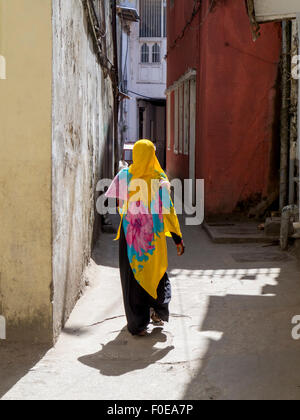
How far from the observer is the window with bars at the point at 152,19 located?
2952 centimetres

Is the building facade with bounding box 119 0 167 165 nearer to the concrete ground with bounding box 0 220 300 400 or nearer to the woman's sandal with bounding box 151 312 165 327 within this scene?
the concrete ground with bounding box 0 220 300 400

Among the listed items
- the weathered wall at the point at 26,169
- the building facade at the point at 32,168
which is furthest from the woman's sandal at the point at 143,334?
the weathered wall at the point at 26,169

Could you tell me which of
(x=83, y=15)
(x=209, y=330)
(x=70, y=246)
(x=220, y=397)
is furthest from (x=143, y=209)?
(x=83, y=15)

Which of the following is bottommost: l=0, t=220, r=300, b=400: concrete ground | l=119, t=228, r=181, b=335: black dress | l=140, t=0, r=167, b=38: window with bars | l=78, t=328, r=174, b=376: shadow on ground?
l=78, t=328, r=174, b=376: shadow on ground

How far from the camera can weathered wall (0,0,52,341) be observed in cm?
444

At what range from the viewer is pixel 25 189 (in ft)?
14.9

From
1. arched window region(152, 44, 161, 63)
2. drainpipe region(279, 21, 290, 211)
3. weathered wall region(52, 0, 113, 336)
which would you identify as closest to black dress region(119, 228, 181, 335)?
weathered wall region(52, 0, 113, 336)

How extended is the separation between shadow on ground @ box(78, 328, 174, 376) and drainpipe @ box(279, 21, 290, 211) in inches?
212

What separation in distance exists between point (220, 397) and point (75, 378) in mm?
959

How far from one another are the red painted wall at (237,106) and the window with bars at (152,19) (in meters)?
19.5

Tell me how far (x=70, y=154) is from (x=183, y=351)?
6.34ft

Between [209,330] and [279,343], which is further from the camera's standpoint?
[209,330]

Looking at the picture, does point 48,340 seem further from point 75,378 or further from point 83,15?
point 83,15

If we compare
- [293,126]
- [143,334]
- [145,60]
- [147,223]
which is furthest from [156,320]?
[145,60]
